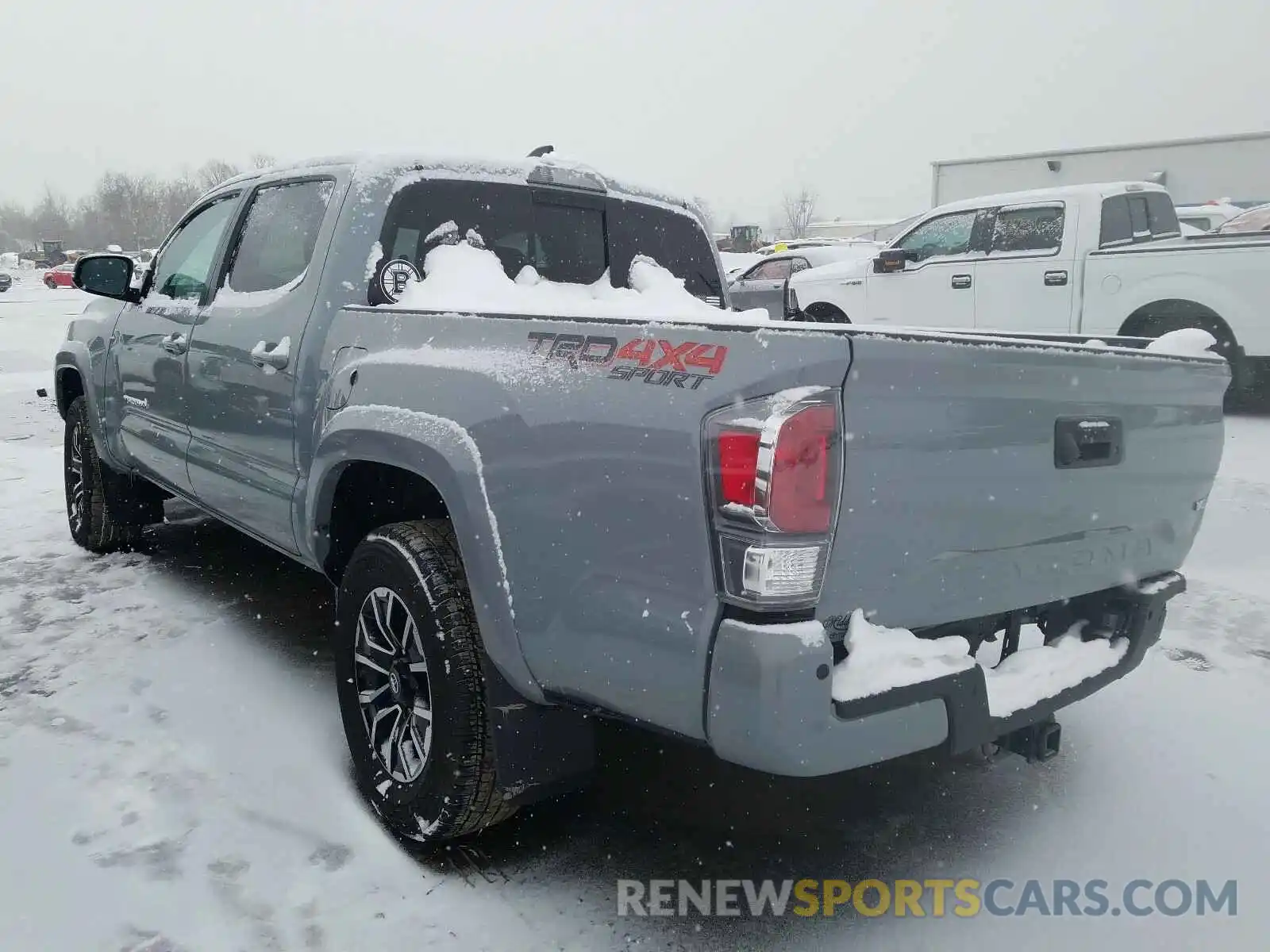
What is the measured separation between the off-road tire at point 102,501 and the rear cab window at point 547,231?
2921 mm

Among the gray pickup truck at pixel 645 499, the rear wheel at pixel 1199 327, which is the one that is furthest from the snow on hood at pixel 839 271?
the gray pickup truck at pixel 645 499

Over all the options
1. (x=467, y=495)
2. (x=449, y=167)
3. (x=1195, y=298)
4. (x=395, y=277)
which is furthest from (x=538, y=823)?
(x=1195, y=298)

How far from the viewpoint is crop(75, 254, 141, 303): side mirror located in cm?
440

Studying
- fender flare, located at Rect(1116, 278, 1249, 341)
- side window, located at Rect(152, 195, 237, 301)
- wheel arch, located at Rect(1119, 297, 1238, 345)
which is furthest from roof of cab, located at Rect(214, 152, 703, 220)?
fender flare, located at Rect(1116, 278, 1249, 341)

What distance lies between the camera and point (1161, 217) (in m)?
9.23

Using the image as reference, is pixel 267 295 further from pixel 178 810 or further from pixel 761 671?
pixel 761 671

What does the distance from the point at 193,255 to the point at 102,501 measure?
1700 millimetres

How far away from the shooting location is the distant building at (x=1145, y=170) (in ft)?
76.2

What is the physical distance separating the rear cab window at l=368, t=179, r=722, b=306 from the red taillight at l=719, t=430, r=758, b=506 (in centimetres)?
173

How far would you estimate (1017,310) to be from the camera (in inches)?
356

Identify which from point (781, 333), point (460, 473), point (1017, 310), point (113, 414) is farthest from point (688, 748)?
point (1017, 310)

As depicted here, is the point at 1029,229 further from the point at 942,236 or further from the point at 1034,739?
the point at 1034,739

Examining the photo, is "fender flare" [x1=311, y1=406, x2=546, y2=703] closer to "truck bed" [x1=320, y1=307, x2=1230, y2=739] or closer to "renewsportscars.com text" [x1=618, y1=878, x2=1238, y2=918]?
"truck bed" [x1=320, y1=307, x2=1230, y2=739]

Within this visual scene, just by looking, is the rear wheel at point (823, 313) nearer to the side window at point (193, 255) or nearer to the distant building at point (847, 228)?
the side window at point (193, 255)
